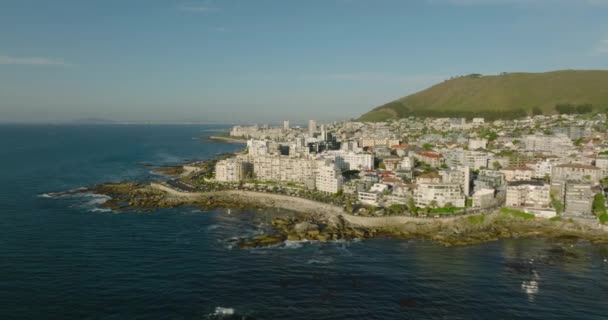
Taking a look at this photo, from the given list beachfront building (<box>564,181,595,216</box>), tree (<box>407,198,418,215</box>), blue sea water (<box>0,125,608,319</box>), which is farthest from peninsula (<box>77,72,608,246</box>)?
blue sea water (<box>0,125,608,319</box>)

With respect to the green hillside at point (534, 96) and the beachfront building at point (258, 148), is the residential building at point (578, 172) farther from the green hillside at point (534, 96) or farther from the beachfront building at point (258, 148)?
the green hillside at point (534, 96)

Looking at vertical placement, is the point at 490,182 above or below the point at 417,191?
above

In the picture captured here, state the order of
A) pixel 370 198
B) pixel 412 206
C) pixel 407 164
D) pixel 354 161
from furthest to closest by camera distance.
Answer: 1. pixel 354 161
2. pixel 407 164
3. pixel 370 198
4. pixel 412 206

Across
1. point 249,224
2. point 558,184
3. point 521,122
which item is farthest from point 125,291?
point 521,122

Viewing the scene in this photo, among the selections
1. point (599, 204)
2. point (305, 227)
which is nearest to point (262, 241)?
point (305, 227)

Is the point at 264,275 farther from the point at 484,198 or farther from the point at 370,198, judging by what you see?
the point at 484,198

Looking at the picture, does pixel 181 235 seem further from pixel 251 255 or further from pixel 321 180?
pixel 321 180
